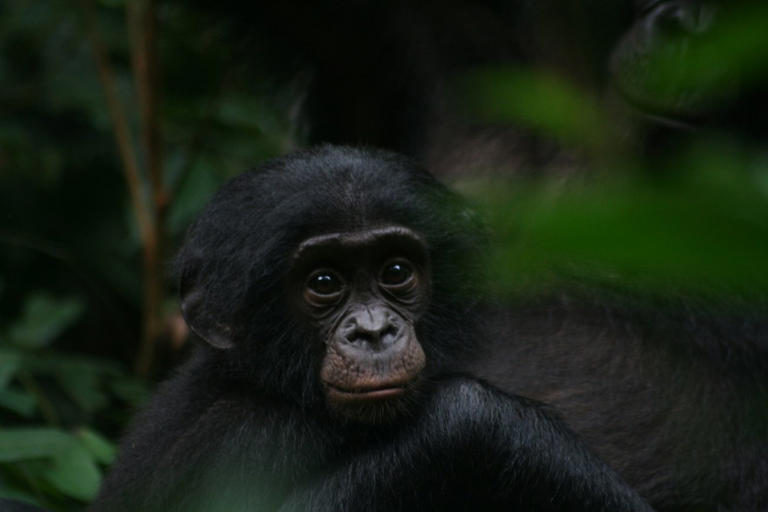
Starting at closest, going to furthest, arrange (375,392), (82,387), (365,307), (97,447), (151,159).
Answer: (375,392)
(365,307)
(97,447)
(82,387)
(151,159)

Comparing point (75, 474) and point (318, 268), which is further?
point (75, 474)

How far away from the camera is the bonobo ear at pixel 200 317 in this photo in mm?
2805

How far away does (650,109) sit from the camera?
3029 millimetres

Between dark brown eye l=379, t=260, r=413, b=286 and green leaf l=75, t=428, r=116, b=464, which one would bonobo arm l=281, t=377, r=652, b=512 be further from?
green leaf l=75, t=428, r=116, b=464

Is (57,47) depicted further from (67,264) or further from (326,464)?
(326,464)

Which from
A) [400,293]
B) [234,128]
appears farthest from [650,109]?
[234,128]

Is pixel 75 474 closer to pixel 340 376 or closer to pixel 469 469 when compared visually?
pixel 340 376

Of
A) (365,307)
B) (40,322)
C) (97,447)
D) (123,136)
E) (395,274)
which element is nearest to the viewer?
(365,307)

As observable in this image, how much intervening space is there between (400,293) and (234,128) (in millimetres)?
2457

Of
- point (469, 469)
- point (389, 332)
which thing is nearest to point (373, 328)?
point (389, 332)

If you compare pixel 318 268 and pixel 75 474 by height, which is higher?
pixel 318 268

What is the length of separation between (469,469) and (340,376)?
14.9 inches

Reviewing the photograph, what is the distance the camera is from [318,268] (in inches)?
106

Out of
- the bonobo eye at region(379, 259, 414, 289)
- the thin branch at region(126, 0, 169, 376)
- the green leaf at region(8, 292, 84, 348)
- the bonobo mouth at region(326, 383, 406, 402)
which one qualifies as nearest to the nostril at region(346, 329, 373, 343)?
the bonobo mouth at region(326, 383, 406, 402)
